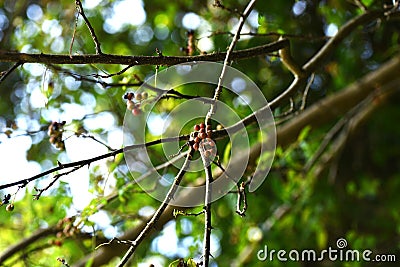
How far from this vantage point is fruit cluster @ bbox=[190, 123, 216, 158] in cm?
72

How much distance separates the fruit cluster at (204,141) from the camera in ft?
2.37

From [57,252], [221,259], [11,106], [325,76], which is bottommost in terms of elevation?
[57,252]

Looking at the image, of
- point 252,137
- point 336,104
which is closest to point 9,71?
point 252,137

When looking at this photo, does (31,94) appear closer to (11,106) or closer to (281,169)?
(11,106)

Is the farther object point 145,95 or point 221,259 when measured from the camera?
point 221,259

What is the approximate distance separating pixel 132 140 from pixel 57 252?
0.34 m

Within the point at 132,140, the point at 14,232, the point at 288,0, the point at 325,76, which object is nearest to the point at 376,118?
the point at 325,76

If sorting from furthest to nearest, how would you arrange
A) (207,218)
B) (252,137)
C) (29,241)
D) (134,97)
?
1. (252,137)
2. (29,241)
3. (134,97)
4. (207,218)

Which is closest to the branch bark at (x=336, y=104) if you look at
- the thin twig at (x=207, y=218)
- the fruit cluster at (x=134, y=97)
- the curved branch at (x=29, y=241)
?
the curved branch at (x=29, y=241)

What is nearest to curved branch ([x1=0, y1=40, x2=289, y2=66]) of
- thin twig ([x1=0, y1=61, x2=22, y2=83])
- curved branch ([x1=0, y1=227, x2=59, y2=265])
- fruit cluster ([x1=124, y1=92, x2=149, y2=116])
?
thin twig ([x1=0, y1=61, x2=22, y2=83])

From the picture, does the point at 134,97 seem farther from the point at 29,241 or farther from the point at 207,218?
the point at 29,241

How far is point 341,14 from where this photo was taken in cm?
160

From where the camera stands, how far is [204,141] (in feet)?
2.39

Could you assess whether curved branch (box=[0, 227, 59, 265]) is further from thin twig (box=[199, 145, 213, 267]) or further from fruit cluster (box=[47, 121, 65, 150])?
thin twig (box=[199, 145, 213, 267])
